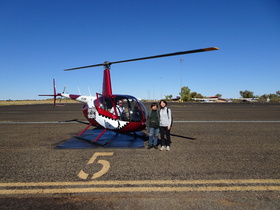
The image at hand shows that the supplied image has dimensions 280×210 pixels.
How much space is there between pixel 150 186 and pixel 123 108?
4.35 metres

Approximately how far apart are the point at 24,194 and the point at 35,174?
3.31ft

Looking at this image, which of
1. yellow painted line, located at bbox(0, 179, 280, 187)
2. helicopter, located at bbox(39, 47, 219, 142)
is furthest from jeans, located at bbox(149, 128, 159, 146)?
yellow painted line, located at bbox(0, 179, 280, 187)

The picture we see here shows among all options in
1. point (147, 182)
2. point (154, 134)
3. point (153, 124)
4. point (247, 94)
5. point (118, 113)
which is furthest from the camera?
point (247, 94)

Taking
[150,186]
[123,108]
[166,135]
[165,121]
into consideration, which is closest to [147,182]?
[150,186]

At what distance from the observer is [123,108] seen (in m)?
7.75

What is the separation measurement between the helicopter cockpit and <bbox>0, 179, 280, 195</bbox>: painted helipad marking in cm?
374

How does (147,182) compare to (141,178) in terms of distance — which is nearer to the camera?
(147,182)

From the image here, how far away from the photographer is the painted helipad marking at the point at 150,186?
11.9 feet

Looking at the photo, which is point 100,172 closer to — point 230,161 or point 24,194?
point 24,194

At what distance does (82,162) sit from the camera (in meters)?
5.28

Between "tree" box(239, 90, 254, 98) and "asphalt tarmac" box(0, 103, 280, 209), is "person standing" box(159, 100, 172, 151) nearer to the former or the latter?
"asphalt tarmac" box(0, 103, 280, 209)

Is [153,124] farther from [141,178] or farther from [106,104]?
[141,178]

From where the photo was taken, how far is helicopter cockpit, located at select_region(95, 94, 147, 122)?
7.55 meters

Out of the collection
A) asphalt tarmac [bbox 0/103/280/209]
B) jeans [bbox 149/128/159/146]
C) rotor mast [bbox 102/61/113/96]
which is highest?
rotor mast [bbox 102/61/113/96]
